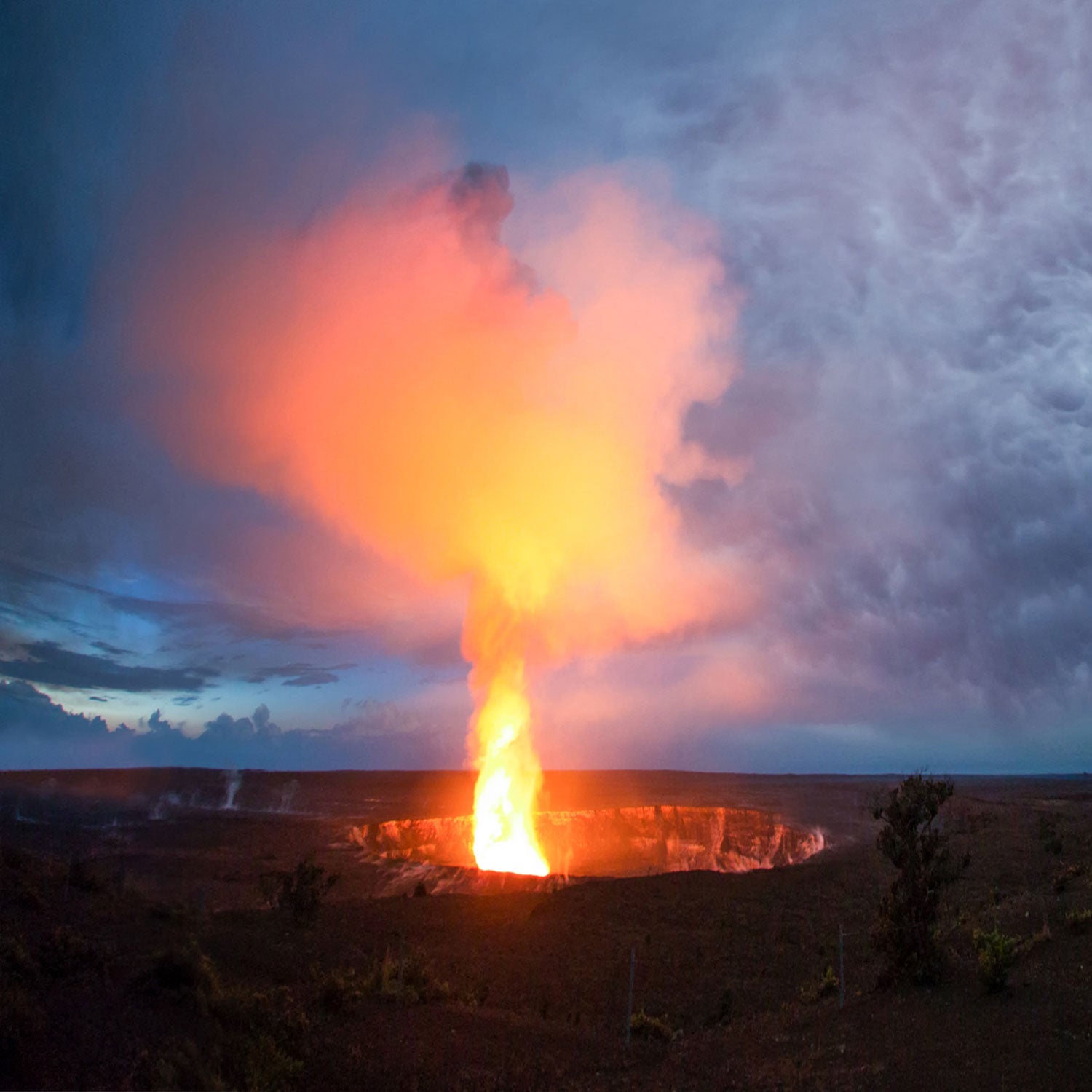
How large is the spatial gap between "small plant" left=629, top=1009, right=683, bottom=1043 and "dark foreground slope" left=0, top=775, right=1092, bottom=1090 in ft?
0.25

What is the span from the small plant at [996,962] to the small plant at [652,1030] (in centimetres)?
887

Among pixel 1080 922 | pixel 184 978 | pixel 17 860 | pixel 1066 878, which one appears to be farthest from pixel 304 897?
pixel 1066 878

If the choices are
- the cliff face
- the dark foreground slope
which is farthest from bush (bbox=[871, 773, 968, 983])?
the cliff face

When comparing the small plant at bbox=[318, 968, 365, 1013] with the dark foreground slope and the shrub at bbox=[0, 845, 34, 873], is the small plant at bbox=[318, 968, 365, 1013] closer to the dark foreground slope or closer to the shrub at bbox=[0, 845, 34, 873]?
the dark foreground slope

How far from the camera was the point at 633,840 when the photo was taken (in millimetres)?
73500

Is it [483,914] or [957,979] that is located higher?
[957,979]

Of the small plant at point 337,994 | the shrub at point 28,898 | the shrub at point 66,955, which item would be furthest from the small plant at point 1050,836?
the shrub at point 28,898

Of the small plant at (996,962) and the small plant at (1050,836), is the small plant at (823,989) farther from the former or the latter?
the small plant at (1050,836)

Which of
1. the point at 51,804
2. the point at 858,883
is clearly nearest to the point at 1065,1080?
the point at 858,883

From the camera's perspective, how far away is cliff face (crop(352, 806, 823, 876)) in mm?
67688

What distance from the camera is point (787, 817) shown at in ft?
243

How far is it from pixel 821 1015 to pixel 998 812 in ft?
169

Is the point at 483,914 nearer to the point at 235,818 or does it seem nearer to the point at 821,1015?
the point at 821,1015

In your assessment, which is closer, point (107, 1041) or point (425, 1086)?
point (107, 1041)
